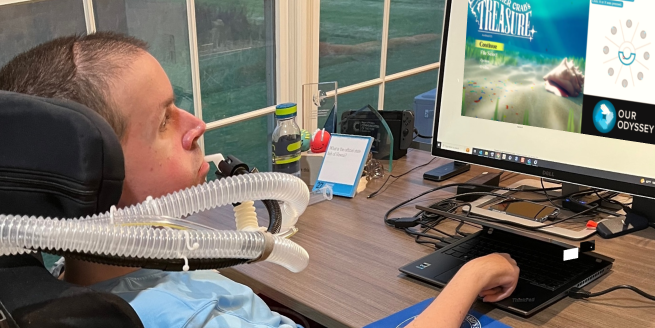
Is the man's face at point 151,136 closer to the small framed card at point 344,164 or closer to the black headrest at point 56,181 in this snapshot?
the black headrest at point 56,181

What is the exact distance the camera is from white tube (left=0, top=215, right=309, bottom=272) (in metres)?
0.65

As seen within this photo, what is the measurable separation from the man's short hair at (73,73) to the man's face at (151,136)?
0.02 meters

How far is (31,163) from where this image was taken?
668mm

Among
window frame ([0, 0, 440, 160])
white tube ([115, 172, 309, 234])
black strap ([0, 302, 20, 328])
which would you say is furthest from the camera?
window frame ([0, 0, 440, 160])

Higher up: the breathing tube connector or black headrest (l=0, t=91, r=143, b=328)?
black headrest (l=0, t=91, r=143, b=328)

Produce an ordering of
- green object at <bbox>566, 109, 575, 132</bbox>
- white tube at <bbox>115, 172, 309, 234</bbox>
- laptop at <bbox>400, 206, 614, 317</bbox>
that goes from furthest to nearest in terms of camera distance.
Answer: green object at <bbox>566, 109, 575, 132</bbox> → laptop at <bbox>400, 206, 614, 317</bbox> → white tube at <bbox>115, 172, 309, 234</bbox>

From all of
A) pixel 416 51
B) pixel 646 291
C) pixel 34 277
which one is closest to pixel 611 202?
pixel 646 291

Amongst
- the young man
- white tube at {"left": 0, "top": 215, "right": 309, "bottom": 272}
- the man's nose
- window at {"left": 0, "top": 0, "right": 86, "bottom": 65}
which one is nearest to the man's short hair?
the young man

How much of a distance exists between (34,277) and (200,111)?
1.47 metres

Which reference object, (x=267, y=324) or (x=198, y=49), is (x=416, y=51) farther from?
(x=267, y=324)

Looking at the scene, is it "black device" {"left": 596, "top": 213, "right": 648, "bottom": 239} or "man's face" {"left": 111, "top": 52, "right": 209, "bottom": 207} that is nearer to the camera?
"man's face" {"left": 111, "top": 52, "right": 209, "bottom": 207}

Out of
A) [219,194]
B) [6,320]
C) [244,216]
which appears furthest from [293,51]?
[6,320]

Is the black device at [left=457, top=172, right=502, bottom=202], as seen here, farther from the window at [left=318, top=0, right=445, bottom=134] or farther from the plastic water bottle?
A: the window at [left=318, top=0, right=445, bottom=134]

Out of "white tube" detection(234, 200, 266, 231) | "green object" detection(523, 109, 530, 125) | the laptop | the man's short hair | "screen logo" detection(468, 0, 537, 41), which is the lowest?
the laptop
